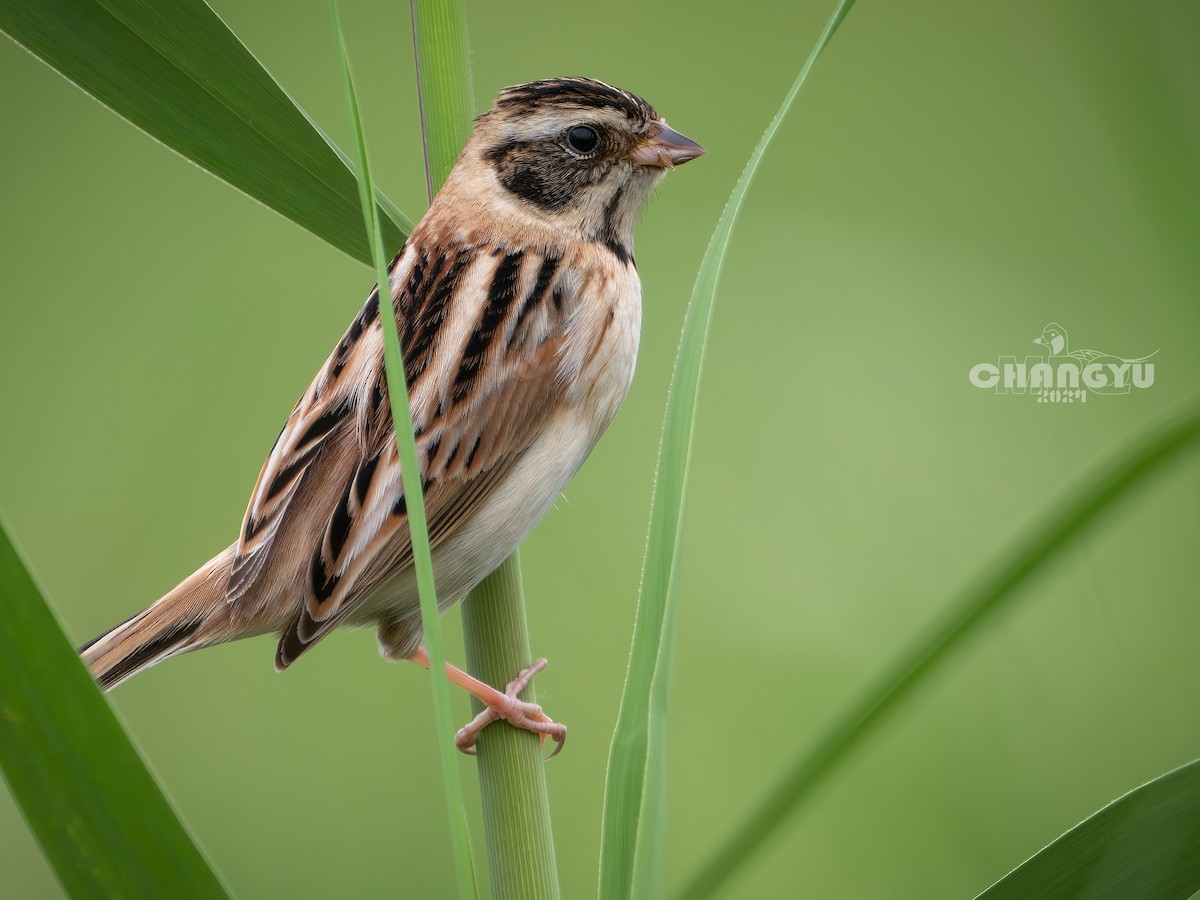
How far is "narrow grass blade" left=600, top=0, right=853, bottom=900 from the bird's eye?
52cm

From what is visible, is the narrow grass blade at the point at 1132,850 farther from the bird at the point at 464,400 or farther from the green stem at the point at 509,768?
the bird at the point at 464,400

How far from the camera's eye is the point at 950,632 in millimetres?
571

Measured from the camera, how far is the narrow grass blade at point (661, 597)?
2.17 feet

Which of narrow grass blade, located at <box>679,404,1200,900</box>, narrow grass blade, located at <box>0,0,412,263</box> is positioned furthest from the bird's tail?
narrow grass blade, located at <box>679,404,1200,900</box>

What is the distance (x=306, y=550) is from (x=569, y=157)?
57 centimetres

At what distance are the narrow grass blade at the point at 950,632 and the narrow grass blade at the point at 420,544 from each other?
0.16 m

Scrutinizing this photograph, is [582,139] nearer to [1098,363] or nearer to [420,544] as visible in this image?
[420,544]

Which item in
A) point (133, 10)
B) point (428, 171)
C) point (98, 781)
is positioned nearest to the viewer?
point (98, 781)

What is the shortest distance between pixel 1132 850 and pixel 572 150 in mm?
970

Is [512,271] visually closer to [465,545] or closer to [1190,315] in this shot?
[465,545]

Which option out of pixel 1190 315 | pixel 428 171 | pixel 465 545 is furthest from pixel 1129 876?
pixel 428 171

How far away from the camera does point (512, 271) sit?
4.00 ft

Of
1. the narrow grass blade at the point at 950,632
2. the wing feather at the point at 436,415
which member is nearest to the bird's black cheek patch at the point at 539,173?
the wing feather at the point at 436,415

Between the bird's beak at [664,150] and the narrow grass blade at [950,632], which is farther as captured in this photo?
the bird's beak at [664,150]
